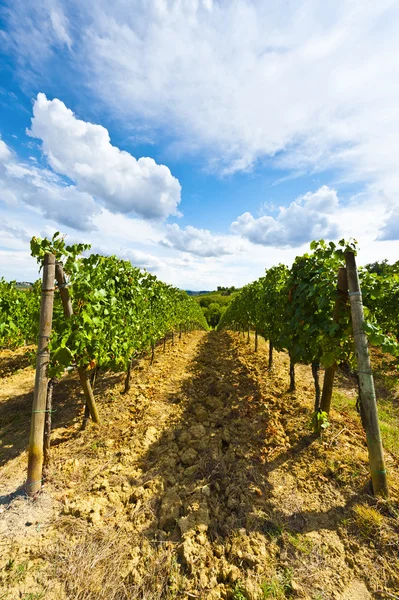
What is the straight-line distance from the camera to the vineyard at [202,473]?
2.68 metres

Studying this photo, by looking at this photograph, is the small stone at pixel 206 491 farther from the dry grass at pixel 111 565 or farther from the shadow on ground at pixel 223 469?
the dry grass at pixel 111 565

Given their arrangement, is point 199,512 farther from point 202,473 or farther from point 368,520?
point 368,520

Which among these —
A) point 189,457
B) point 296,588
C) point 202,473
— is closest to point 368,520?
point 296,588

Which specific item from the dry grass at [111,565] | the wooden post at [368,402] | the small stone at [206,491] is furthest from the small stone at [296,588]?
the wooden post at [368,402]

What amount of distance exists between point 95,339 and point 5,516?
278 cm

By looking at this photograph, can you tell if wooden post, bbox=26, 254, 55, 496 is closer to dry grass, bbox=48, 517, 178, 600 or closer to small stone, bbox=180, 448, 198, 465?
dry grass, bbox=48, 517, 178, 600

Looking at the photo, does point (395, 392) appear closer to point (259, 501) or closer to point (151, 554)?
point (259, 501)

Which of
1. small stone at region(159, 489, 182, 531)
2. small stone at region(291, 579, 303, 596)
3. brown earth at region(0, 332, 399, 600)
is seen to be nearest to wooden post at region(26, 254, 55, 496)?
brown earth at region(0, 332, 399, 600)

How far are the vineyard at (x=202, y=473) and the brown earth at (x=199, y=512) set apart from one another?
0.06 feet

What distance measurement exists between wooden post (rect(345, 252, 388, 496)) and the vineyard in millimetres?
17

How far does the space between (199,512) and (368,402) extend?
8.94 ft

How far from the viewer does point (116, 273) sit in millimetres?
6953

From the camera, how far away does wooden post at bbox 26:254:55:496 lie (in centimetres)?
376

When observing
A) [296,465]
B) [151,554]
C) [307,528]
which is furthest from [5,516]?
[296,465]
